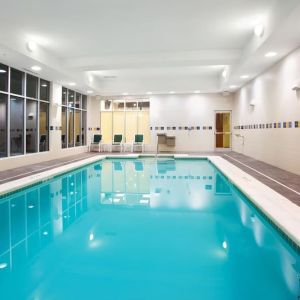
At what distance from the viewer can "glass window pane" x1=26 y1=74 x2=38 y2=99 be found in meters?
8.77

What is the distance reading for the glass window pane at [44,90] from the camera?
31.4ft

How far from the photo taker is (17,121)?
28.5 ft

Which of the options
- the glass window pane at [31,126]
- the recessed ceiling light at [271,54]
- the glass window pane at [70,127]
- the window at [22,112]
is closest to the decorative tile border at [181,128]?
the glass window pane at [70,127]

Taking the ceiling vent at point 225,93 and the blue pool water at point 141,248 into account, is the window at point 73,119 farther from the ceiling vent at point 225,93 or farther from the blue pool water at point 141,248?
the blue pool water at point 141,248

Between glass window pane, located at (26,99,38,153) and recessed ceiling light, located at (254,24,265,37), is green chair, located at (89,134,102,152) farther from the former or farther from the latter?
recessed ceiling light, located at (254,24,265,37)

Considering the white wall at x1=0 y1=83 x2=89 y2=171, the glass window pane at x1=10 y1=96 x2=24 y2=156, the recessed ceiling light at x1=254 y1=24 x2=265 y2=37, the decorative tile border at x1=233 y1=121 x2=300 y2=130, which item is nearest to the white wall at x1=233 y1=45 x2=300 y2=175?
the decorative tile border at x1=233 y1=121 x2=300 y2=130

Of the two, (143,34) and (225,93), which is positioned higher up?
(143,34)

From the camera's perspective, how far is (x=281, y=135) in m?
7.07

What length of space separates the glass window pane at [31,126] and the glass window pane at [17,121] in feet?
0.94

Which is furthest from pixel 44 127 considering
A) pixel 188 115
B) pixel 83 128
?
pixel 188 115

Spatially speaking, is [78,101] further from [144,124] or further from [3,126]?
[3,126]

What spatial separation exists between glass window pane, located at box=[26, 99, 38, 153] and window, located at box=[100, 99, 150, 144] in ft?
16.4

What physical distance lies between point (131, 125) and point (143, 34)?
25.3 ft

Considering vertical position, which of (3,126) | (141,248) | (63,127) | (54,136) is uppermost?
(63,127)
